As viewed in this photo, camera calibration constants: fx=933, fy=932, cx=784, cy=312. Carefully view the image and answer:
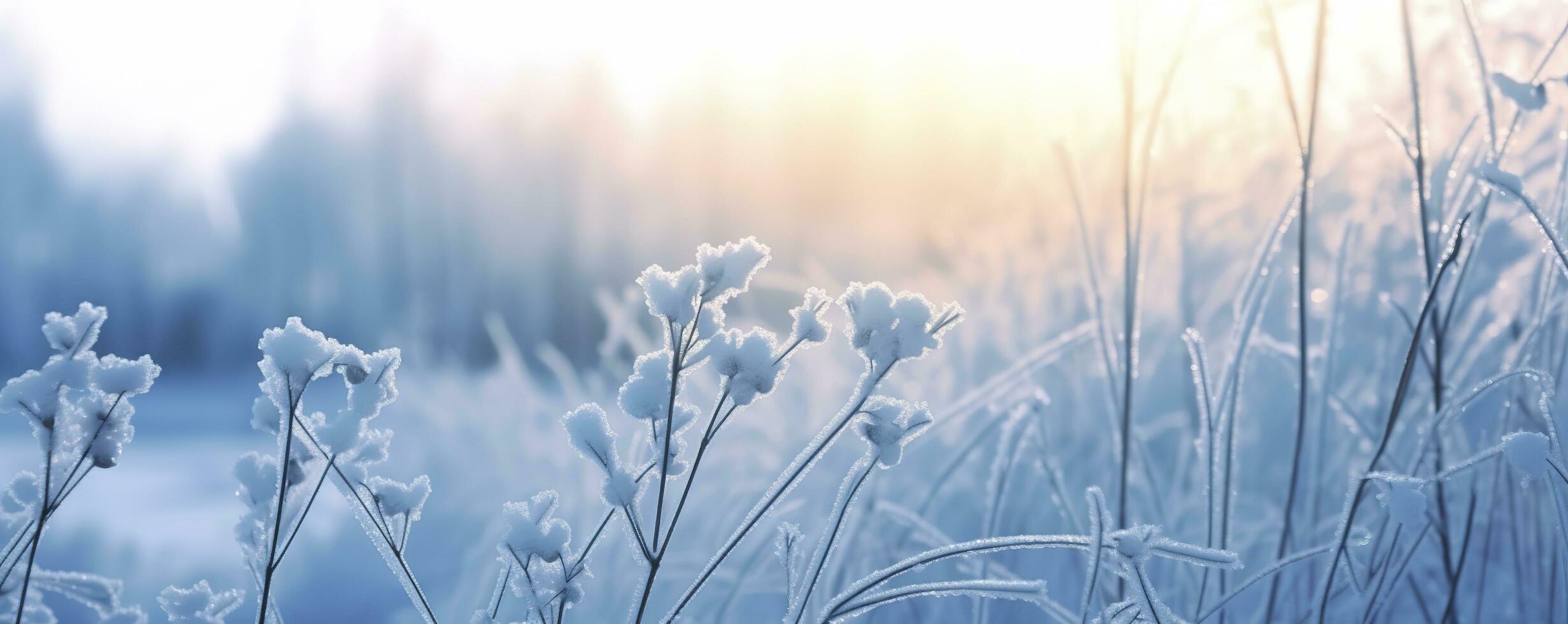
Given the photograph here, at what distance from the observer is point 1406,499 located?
1.77ft

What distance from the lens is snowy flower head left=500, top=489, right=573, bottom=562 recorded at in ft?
1.72

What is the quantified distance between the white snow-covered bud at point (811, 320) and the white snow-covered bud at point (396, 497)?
255mm

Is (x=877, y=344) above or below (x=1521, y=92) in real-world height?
→ below

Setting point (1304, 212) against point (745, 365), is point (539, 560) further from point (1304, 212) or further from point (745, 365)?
point (1304, 212)

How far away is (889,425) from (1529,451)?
15.1 inches

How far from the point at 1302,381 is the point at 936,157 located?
371 centimetres

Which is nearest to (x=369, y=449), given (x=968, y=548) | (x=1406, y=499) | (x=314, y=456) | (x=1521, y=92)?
(x=314, y=456)

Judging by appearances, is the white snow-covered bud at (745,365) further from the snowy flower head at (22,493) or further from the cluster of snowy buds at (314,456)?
the snowy flower head at (22,493)

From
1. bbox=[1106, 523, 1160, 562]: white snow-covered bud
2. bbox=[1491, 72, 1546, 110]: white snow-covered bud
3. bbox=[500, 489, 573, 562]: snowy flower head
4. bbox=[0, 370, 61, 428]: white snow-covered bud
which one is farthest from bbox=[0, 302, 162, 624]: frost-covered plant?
bbox=[1491, 72, 1546, 110]: white snow-covered bud

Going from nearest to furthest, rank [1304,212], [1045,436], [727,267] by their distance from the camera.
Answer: [727,267], [1304,212], [1045,436]

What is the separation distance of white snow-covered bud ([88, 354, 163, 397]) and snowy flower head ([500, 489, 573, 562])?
23 cm

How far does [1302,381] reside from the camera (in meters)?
0.77

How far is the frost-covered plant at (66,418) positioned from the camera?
0.54 m

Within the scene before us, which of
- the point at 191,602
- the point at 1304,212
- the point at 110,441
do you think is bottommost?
the point at 191,602
